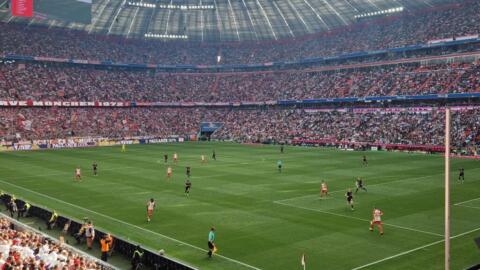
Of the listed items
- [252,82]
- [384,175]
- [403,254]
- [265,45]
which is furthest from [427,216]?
[265,45]

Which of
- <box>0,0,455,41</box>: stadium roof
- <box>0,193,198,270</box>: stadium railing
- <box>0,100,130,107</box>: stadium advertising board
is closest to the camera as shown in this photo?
<box>0,193,198,270</box>: stadium railing

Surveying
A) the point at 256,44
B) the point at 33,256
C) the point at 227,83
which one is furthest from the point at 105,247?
the point at 256,44

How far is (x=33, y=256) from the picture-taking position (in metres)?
17.2

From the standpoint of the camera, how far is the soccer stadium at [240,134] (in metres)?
23.1

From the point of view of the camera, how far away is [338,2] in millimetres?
89250

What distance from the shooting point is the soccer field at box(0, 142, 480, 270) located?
860 inches

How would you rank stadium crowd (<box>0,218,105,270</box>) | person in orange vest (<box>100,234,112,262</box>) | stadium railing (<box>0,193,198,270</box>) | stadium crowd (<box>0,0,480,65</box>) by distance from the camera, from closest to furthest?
stadium crowd (<box>0,218,105,270</box>)
stadium railing (<box>0,193,198,270</box>)
person in orange vest (<box>100,234,112,262</box>)
stadium crowd (<box>0,0,480,65</box>)

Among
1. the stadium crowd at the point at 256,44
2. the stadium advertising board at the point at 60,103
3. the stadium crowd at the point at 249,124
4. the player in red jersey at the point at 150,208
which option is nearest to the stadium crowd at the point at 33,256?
the player in red jersey at the point at 150,208

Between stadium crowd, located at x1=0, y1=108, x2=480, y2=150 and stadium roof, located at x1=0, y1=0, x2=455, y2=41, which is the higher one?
stadium roof, located at x1=0, y1=0, x2=455, y2=41

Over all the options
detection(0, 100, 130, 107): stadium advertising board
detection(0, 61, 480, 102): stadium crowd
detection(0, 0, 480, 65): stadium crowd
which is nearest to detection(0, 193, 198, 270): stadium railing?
detection(0, 100, 130, 107): stadium advertising board

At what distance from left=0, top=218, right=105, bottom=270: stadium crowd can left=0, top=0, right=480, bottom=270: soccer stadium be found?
0.13 metres

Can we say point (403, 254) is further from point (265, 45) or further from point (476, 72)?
point (265, 45)

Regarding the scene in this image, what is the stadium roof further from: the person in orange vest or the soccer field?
the person in orange vest

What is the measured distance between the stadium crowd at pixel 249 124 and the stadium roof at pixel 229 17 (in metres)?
20.2
